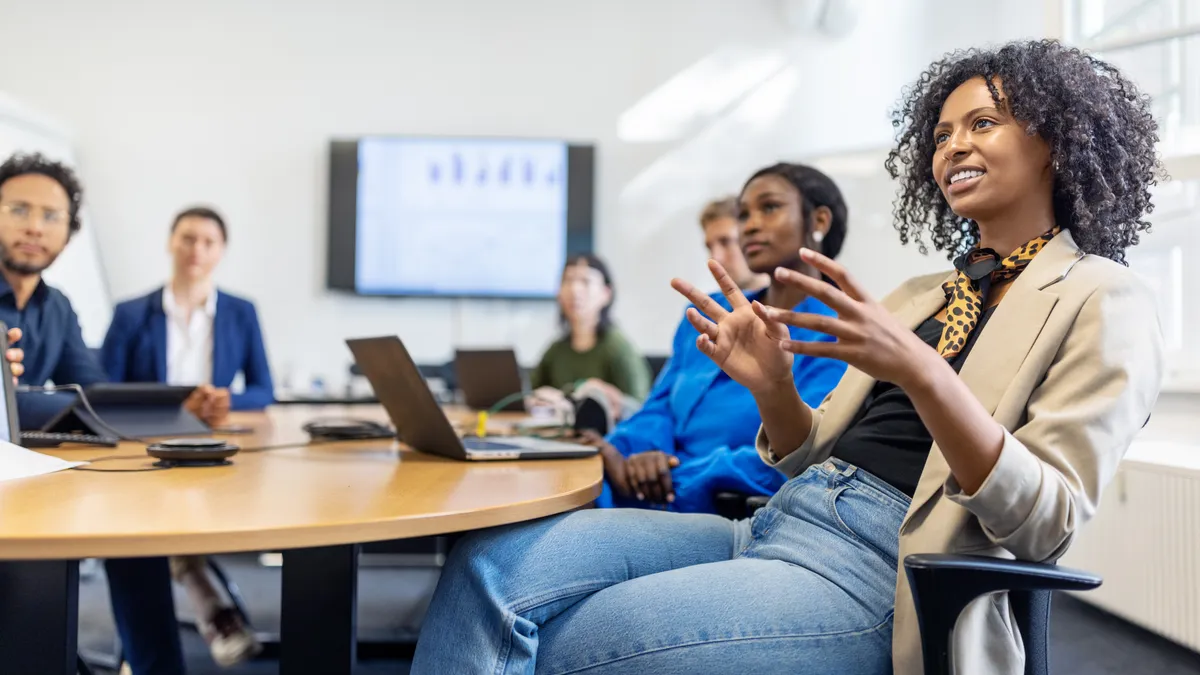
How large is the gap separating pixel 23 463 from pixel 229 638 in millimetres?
1293

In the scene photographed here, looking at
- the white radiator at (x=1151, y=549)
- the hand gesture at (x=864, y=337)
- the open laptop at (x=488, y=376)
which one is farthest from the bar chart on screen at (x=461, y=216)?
the hand gesture at (x=864, y=337)

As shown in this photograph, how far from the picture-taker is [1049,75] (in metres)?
1.32

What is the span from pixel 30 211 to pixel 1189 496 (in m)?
3.03

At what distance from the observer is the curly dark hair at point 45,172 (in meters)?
2.26

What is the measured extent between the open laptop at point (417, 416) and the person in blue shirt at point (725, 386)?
0.15 metres

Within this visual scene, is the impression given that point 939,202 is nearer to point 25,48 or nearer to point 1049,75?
point 1049,75

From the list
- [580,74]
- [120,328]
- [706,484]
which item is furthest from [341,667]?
[580,74]

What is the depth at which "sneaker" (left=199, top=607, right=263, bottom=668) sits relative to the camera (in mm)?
2439

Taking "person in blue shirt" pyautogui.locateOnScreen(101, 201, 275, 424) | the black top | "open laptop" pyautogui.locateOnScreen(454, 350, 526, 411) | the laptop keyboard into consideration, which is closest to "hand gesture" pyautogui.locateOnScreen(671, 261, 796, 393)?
the black top

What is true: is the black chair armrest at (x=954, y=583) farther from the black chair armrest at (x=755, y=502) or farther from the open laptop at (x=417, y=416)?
the open laptop at (x=417, y=416)

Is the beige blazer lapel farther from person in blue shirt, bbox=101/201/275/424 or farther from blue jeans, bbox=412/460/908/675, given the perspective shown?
person in blue shirt, bbox=101/201/275/424

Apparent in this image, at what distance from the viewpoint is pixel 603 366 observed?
11.5 ft

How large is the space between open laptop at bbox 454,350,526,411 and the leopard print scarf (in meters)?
1.78

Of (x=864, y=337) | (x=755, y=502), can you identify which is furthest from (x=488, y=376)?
(x=864, y=337)
